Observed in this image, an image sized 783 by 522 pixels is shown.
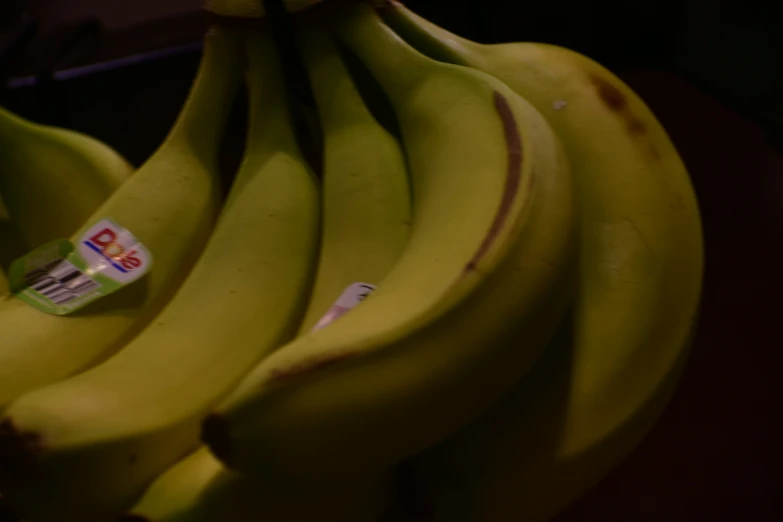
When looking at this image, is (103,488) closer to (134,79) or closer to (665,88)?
(134,79)

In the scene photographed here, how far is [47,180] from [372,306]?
0.41 metres

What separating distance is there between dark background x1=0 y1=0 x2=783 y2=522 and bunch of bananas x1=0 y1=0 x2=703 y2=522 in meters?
0.28

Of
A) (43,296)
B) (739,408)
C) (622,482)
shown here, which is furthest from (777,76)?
(43,296)

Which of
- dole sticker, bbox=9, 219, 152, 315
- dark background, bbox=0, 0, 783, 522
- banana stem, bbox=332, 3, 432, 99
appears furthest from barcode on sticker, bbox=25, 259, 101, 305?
dark background, bbox=0, 0, 783, 522

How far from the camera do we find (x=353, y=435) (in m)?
0.27

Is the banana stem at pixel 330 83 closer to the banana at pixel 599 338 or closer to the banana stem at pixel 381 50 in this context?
the banana stem at pixel 381 50

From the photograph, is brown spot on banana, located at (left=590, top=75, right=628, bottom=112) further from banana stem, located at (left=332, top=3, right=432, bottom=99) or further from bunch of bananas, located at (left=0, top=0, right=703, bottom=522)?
banana stem, located at (left=332, top=3, right=432, bottom=99)

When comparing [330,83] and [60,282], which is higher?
[330,83]

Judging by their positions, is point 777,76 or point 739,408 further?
point 777,76

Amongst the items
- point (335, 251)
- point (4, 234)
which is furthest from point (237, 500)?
point (4, 234)

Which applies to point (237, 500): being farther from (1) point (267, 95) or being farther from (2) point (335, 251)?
(1) point (267, 95)

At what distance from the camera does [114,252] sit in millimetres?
446

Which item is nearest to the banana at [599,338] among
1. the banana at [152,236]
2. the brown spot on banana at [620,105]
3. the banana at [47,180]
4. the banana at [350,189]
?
the brown spot on banana at [620,105]

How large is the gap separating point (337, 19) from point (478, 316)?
315 millimetres
